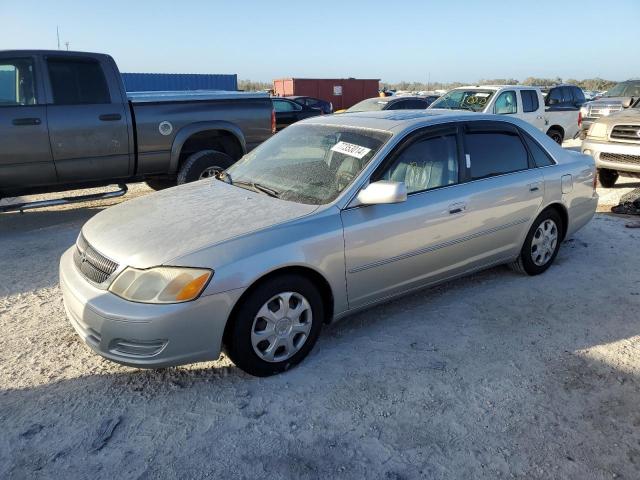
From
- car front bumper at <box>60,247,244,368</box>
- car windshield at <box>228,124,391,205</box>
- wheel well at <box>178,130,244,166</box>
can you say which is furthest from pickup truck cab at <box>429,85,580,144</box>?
car front bumper at <box>60,247,244,368</box>

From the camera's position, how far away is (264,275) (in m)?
2.98

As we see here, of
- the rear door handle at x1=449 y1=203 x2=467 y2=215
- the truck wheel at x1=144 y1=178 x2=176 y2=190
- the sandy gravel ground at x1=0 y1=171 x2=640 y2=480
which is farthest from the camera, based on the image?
the truck wheel at x1=144 y1=178 x2=176 y2=190

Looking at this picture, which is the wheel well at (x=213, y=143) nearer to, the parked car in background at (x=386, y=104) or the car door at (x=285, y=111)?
the parked car in background at (x=386, y=104)

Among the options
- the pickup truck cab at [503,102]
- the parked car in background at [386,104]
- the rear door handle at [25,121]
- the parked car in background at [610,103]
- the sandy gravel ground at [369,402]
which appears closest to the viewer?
the sandy gravel ground at [369,402]

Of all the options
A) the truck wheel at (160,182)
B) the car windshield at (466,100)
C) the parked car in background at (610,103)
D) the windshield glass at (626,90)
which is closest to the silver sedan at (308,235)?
the truck wheel at (160,182)

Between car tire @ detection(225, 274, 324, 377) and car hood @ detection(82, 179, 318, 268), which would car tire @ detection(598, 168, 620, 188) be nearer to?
car hood @ detection(82, 179, 318, 268)

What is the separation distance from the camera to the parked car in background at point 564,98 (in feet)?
45.1

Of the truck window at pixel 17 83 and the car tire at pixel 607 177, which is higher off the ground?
the truck window at pixel 17 83

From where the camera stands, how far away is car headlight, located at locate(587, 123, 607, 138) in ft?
28.1

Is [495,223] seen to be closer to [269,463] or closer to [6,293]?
[269,463]

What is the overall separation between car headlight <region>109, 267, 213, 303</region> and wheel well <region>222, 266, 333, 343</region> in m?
0.27

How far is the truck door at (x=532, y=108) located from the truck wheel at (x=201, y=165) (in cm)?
756

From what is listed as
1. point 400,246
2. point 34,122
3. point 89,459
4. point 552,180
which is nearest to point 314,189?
point 400,246

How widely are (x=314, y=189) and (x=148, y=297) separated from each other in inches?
53.0
